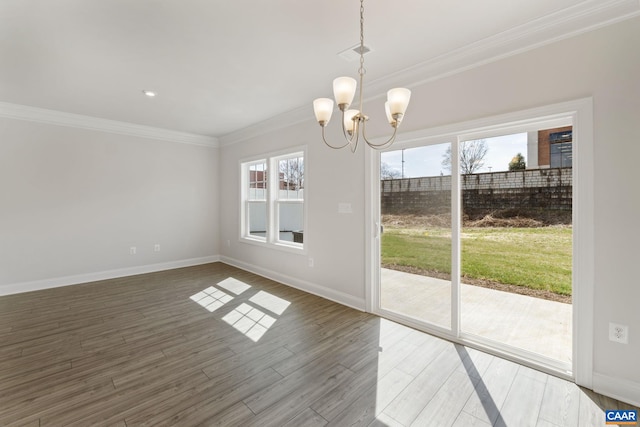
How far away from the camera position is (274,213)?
491 centimetres

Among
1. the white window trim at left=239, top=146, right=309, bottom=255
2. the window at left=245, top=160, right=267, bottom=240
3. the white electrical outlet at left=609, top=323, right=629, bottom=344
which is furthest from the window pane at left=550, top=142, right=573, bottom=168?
the window at left=245, top=160, right=267, bottom=240

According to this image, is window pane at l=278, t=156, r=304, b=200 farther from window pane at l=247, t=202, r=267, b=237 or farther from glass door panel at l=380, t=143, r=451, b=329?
glass door panel at l=380, t=143, r=451, b=329

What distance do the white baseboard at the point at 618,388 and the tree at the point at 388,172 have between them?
227cm

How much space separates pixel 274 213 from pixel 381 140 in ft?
7.86

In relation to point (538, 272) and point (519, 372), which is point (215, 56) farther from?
point (519, 372)

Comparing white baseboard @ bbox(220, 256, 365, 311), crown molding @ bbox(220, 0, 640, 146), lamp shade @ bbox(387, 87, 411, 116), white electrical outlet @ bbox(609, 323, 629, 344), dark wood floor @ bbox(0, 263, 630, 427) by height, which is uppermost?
crown molding @ bbox(220, 0, 640, 146)

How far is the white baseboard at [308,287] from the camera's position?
11.6ft

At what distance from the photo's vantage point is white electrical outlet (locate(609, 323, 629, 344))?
1.90 m

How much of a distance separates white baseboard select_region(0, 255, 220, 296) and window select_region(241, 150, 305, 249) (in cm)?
131

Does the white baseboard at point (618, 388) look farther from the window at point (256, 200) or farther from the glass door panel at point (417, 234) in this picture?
the window at point (256, 200)

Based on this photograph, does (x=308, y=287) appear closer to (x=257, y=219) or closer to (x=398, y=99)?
(x=257, y=219)

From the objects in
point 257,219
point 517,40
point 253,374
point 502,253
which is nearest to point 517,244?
point 502,253

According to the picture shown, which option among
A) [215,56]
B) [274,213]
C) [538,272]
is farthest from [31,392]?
[538,272]

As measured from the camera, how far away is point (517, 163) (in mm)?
2490
